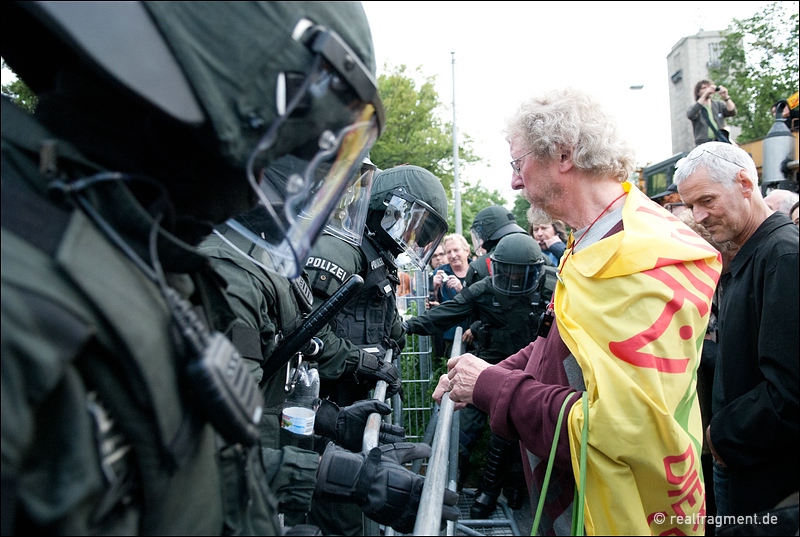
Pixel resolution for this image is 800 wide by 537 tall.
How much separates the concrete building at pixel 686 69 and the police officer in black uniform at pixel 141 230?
43.0 metres

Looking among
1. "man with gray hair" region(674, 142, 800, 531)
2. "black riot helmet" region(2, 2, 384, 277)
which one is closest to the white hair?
"man with gray hair" region(674, 142, 800, 531)

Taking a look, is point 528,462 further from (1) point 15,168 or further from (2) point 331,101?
(1) point 15,168

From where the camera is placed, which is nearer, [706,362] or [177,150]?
[177,150]

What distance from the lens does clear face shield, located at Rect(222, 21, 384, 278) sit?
3.84 feet

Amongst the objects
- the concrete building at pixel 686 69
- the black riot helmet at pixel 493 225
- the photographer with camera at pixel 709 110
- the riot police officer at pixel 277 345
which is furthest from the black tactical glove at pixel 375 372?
the concrete building at pixel 686 69

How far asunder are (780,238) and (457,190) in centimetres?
1782

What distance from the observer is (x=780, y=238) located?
7.68 feet

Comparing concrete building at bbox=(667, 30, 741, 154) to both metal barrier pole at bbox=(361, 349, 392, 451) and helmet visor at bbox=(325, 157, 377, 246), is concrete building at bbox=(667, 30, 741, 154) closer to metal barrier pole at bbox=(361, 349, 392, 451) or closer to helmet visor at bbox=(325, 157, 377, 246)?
helmet visor at bbox=(325, 157, 377, 246)

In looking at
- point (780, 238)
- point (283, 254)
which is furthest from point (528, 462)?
point (780, 238)

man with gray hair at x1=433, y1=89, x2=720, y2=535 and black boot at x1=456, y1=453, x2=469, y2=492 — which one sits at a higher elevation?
man with gray hair at x1=433, y1=89, x2=720, y2=535

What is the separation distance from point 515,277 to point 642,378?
3.50m

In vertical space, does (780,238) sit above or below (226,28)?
below

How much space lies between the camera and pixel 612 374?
1637mm

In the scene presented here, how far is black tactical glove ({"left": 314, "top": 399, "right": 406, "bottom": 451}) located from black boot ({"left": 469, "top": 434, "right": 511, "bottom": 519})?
7.22 feet
